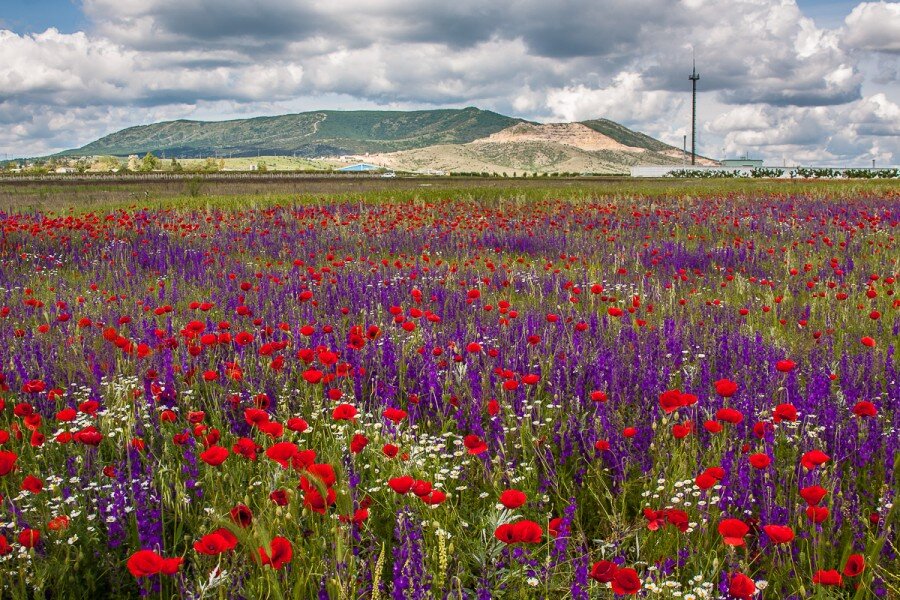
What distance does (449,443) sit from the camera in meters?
3.49

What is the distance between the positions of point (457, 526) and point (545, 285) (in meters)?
4.95

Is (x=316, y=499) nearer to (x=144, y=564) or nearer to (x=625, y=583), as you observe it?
(x=144, y=564)

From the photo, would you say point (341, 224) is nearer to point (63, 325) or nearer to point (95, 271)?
point (95, 271)

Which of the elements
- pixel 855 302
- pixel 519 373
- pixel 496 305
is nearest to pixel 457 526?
pixel 519 373

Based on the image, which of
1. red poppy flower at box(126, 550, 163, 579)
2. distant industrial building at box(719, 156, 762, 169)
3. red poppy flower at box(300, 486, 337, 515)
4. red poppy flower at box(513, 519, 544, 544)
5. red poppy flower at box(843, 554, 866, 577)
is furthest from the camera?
distant industrial building at box(719, 156, 762, 169)

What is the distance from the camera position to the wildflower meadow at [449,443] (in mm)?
2100

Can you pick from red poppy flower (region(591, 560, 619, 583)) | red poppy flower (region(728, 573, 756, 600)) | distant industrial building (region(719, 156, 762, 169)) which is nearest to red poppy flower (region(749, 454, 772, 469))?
red poppy flower (region(728, 573, 756, 600))

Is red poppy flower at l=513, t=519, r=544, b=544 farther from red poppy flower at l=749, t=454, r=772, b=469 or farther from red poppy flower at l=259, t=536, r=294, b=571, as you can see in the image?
red poppy flower at l=749, t=454, r=772, b=469

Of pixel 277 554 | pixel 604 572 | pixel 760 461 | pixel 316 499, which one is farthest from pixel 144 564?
pixel 760 461

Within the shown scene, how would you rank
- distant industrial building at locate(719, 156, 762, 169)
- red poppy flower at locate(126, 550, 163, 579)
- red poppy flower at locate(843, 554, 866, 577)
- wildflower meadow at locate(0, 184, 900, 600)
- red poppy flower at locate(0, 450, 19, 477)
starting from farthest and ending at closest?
distant industrial building at locate(719, 156, 762, 169)
wildflower meadow at locate(0, 184, 900, 600)
red poppy flower at locate(0, 450, 19, 477)
red poppy flower at locate(843, 554, 866, 577)
red poppy flower at locate(126, 550, 163, 579)

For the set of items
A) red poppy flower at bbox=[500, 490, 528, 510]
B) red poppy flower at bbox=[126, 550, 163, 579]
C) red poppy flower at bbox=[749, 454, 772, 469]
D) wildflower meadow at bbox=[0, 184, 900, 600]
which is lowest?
wildflower meadow at bbox=[0, 184, 900, 600]

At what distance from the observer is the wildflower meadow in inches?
82.7

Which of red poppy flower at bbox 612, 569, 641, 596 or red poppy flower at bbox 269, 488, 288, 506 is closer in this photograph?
red poppy flower at bbox 612, 569, 641, 596

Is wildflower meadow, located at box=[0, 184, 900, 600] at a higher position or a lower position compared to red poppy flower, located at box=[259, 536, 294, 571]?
lower
